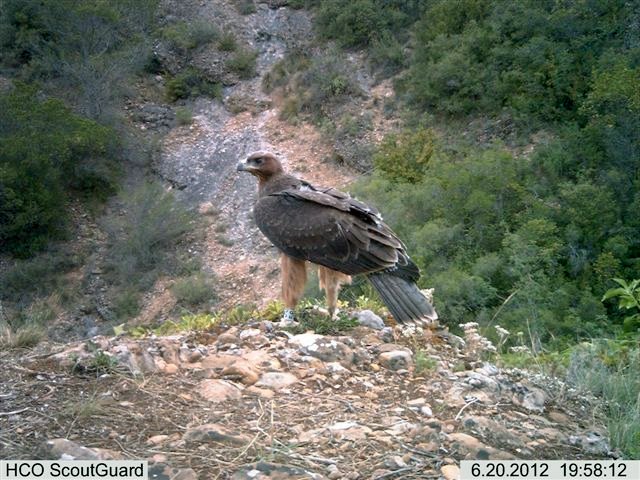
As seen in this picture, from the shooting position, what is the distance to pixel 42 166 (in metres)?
22.4

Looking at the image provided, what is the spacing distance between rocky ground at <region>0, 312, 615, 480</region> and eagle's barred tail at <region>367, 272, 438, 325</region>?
53 centimetres

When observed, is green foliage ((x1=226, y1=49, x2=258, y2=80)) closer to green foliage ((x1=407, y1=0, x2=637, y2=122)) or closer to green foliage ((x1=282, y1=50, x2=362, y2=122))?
green foliage ((x1=282, y1=50, x2=362, y2=122))

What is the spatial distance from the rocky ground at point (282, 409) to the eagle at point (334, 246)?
0.83 metres

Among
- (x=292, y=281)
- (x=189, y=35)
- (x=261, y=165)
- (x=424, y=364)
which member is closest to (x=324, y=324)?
(x=292, y=281)

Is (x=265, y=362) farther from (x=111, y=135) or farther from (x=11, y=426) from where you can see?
(x=111, y=135)

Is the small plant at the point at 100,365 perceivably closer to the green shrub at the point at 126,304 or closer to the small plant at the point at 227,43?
the green shrub at the point at 126,304

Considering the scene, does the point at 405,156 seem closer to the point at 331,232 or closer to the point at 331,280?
the point at 331,280

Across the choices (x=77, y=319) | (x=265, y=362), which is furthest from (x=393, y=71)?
(x=265, y=362)

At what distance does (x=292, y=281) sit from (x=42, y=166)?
17.9 meters

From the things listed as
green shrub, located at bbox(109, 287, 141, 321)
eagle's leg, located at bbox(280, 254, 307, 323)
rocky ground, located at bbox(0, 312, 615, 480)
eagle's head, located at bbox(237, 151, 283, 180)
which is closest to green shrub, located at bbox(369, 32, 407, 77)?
green shrub, located at bbox(109, 287, 141, 321)

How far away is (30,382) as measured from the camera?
4.11 metres

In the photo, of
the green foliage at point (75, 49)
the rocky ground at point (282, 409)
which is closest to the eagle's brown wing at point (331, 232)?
the rocky ground at point (282, 409)

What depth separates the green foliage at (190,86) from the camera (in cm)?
2688

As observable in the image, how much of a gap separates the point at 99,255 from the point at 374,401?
1894 cm
